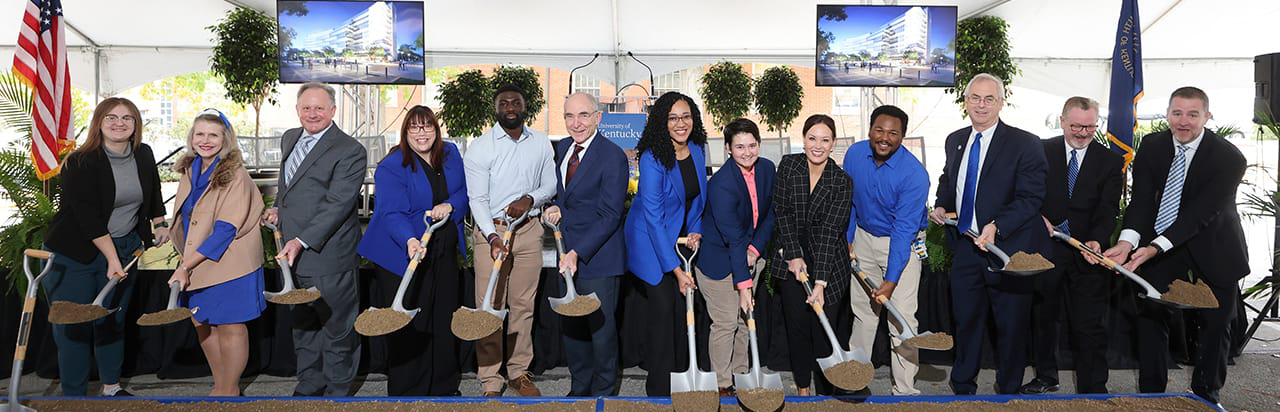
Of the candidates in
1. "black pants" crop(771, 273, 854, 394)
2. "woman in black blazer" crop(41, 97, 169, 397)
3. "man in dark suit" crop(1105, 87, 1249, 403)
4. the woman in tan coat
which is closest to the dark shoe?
"man in dark suit" crop(1105, 87, 1249, 403)

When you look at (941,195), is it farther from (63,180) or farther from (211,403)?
(63,180)

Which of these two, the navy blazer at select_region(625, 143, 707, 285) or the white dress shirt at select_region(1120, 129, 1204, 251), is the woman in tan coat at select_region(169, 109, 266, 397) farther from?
the white dress shirt at select_region(1120, 129, 1204, 251)

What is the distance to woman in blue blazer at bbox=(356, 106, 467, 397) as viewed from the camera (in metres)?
3.52

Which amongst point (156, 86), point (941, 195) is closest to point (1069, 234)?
point (941, 195)

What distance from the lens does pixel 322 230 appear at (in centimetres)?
340

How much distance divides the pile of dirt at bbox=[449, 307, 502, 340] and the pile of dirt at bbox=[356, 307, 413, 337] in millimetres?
190

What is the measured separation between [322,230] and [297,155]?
0.36 m

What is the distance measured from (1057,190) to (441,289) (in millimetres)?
2902

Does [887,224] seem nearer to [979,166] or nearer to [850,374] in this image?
[979,166]

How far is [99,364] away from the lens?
3.87 metres

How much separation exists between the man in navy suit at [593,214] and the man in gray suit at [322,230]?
887mm

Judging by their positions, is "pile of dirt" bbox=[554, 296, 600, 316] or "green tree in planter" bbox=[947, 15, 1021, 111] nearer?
"pile of dirt" bbox=[554, 296, 600, 316]

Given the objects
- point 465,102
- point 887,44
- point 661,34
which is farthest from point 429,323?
point 661,34

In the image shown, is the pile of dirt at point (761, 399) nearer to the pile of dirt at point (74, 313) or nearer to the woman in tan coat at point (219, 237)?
the woman in tan coat at point (219, 237)
